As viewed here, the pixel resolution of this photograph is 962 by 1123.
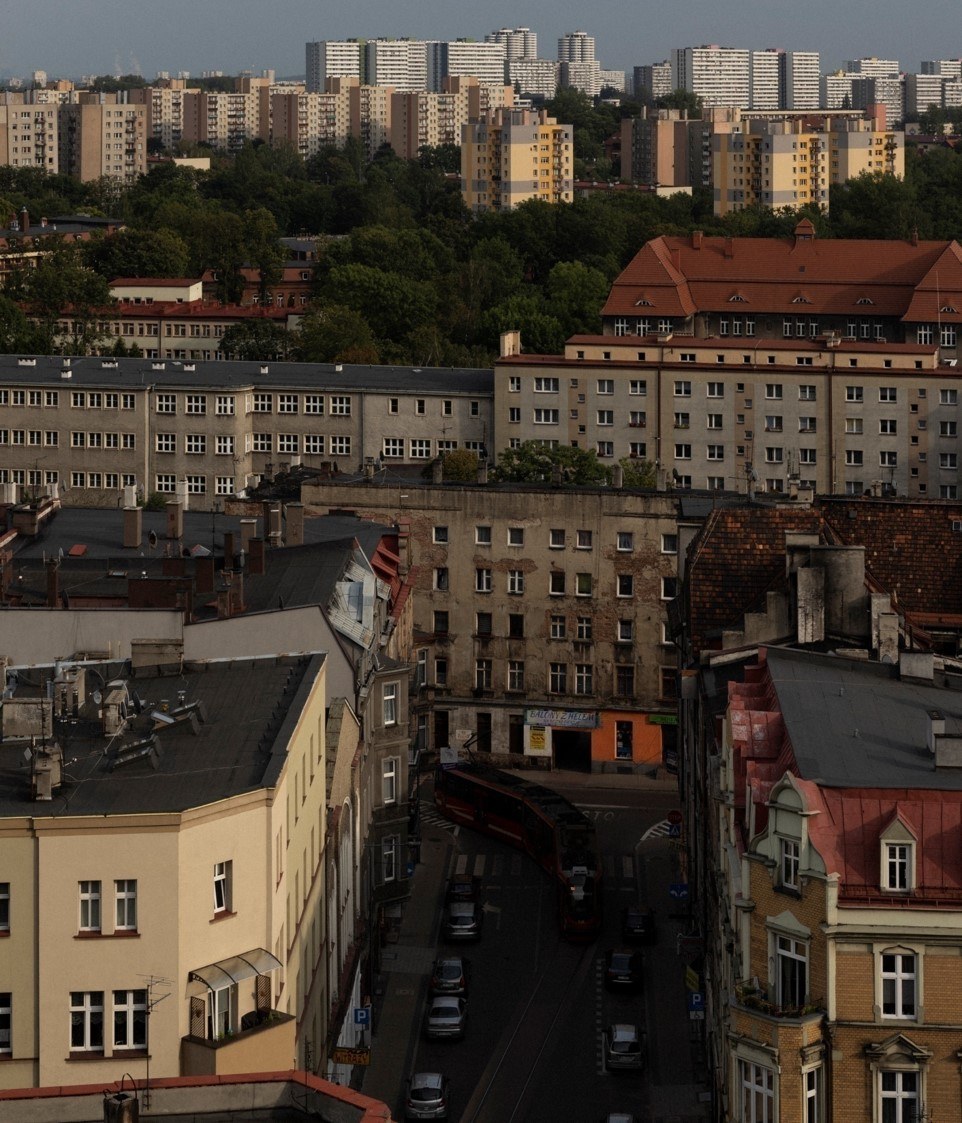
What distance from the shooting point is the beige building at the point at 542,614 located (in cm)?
8338

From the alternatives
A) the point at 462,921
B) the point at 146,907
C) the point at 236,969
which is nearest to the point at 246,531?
the point at 462,921

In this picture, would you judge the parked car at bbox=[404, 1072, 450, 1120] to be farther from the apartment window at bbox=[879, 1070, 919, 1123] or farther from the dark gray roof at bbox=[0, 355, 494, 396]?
the dark gray roof at bbox=[0, 355, 494, 396]

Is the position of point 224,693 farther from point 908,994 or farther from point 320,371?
point 320,371

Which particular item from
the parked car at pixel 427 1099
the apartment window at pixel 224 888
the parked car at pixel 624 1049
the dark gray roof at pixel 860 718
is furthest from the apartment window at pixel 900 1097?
the parked car at pixel 624 1049

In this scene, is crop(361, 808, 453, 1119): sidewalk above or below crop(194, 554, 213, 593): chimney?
below

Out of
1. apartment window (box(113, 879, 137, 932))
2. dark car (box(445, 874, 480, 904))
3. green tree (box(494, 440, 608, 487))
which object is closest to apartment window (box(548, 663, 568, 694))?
dark car (box(445, 874, 480, 904))

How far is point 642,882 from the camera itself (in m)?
70.2

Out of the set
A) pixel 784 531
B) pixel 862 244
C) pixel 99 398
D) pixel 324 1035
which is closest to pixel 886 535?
pixel 784 531

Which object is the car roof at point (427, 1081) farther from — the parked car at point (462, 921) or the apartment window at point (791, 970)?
the apartment window at point (791, 970)

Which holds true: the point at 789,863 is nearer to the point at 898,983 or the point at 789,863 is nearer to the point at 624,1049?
the point at 898,983

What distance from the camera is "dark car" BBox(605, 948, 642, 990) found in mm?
60312

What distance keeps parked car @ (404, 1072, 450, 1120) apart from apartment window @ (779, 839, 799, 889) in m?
16.2

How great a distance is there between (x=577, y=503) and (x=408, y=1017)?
28801mm

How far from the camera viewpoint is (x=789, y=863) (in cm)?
3747
